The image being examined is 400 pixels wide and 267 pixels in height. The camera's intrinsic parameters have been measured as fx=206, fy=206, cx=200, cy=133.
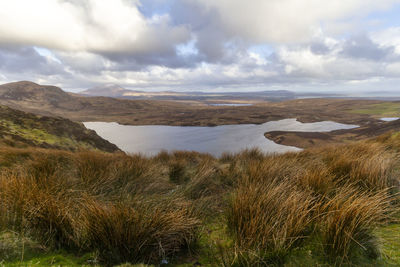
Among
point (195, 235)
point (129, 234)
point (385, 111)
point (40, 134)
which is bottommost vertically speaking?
point (385, 111)

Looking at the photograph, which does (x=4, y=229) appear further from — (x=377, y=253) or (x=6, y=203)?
(x=377, y=253)

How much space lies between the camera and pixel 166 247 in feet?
8.04

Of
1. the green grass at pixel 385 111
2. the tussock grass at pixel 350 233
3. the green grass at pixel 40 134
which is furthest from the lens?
the green grass at pixel 385 111

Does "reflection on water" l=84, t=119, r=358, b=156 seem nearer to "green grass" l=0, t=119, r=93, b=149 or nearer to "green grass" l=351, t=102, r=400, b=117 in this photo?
"green grass" l=0, t=119, r=93, b=149

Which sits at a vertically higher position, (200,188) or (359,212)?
(359,212)

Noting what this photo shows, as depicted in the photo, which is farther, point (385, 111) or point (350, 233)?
point (385, 111)

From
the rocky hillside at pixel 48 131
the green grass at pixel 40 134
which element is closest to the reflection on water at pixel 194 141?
the rocky hillside at pixel 48 131

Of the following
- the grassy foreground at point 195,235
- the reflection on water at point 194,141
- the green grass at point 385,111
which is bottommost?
the reflection on water at point 194,141

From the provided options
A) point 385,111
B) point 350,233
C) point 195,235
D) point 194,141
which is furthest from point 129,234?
point 385,111

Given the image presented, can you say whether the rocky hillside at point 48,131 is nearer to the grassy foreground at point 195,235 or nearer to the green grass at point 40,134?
the green grass at point 40,134

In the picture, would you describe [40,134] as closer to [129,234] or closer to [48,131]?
[48,131]

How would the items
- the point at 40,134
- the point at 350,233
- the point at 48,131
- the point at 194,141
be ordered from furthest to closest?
1. the point at 194,141
2. the point at 48,131
3. the point at 40,134
4. the point at 350,233

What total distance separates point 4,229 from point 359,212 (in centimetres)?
414

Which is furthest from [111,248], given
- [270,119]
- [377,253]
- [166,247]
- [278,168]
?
[270,119]
